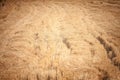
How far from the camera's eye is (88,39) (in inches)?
70.2

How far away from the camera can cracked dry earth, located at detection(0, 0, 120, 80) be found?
5.38 feet

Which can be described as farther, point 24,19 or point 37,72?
point 24,19

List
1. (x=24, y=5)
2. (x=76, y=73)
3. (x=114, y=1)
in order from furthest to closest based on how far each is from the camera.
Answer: (x=24, y=5) < (x=114, y=1) < (x=76, y=73)

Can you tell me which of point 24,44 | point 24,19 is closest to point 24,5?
point 24,19

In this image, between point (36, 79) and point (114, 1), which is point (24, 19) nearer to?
point (36, 79)

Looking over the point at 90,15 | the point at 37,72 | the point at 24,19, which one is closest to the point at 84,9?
the point at 90,15

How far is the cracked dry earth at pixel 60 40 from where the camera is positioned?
5.38 ft

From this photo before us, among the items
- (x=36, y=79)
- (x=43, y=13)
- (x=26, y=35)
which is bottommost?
(x=36, y=79)

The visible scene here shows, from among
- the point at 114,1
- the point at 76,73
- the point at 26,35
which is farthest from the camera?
the point at 114,1

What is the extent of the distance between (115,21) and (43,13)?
0.83m

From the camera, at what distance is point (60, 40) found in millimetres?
1814

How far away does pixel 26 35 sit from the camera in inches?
74.5

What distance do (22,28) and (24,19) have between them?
132 millimetres

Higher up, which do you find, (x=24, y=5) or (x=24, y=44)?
(x=24, y=5)
